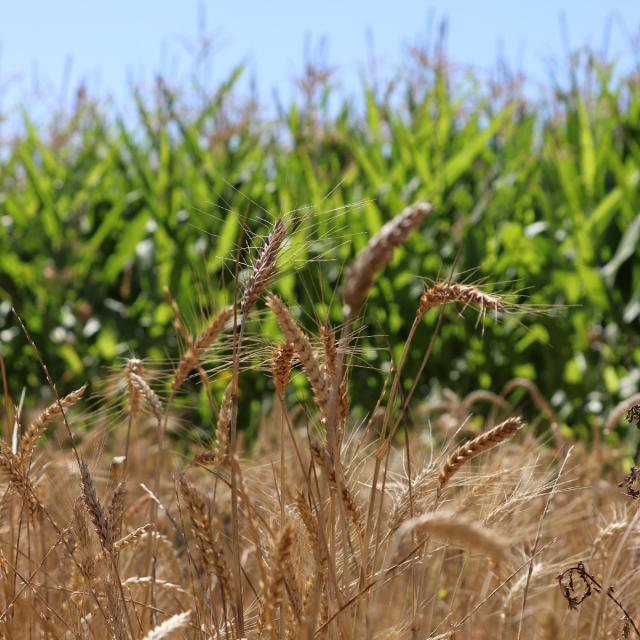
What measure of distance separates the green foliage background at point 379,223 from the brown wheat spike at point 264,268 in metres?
2.36

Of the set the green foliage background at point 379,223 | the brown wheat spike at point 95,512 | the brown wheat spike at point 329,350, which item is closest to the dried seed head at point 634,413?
the brown wheat spike at point 329,350

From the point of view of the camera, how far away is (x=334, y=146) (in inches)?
201

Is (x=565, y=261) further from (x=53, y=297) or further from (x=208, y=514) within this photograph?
(x=208, y=514)

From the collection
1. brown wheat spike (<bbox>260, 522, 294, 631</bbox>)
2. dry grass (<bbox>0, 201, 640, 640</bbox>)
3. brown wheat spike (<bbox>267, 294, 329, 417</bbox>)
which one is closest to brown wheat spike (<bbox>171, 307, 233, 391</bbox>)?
dry grass (<bbox>0, 201, 640, 640</bbox>)

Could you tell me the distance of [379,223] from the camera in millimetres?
4172

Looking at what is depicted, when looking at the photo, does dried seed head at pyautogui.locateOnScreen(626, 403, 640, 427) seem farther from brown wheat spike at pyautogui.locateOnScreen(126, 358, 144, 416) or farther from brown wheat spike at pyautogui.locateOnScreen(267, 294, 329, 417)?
brown wheat spike at pyautogui.locateOnScreen(126, 358, 144, 416)

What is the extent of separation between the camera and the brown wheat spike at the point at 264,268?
111 centimetres

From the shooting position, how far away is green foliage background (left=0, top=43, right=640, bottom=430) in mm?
3873

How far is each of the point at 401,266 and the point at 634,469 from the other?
9.71 feet

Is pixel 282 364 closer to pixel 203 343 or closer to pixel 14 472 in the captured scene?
pixel 203 343

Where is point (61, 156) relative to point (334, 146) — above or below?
above

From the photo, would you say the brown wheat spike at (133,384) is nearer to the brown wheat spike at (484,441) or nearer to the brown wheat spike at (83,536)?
the brown wheat spike at (83,536)

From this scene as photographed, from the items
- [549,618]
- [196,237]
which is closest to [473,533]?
[549,618]

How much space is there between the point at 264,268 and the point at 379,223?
121 inches
